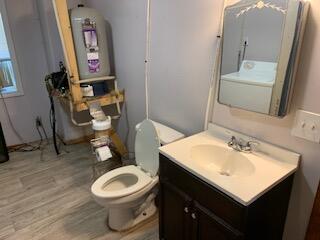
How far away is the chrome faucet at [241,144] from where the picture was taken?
136 cm

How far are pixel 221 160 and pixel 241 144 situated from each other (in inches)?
6.1

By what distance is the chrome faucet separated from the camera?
136cm

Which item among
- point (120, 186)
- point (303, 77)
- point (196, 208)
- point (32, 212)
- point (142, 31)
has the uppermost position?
point (142, 31)

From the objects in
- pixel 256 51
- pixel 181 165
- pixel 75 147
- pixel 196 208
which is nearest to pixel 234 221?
pixel 196 208

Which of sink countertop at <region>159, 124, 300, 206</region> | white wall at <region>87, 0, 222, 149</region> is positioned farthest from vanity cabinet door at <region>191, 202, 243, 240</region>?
white wall at <region>87, 0, 222, 149</region>

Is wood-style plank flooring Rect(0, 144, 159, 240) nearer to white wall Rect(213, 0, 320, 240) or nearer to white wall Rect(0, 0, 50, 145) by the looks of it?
white wall Rect(0, 0, 50, 145)

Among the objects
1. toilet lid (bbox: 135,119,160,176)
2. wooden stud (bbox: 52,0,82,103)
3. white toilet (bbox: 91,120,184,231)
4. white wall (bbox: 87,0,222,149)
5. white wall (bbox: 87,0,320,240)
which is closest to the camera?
white wall (bbox: 87,0,320,240)

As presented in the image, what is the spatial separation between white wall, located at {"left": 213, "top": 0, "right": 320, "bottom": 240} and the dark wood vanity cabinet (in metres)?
0.06

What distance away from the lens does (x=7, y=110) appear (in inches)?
114

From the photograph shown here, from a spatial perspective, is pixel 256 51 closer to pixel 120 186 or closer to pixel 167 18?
pixel 167 18

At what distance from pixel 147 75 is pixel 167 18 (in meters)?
0.54

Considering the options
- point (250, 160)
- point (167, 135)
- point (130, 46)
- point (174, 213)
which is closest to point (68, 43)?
point (130, 46)

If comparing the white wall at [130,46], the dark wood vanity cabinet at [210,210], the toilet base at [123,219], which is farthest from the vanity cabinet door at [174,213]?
the white wall at [130,46]

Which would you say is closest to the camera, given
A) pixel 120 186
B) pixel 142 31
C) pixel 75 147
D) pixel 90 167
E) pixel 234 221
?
pixel 234 221
